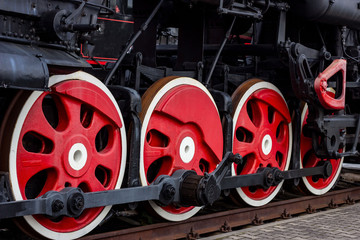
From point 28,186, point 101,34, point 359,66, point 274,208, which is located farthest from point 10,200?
point 101,34

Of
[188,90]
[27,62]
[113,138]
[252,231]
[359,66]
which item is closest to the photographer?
[27,62]

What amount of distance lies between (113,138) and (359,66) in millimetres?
3524

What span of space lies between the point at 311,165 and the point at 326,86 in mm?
1180

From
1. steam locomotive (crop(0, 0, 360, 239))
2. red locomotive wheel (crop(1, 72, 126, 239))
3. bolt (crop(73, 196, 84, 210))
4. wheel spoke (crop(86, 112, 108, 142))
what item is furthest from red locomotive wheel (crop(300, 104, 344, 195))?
bolt (crop(73, 196, 84, 210))

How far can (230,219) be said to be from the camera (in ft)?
17.9

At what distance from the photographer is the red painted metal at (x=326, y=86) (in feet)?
18.8

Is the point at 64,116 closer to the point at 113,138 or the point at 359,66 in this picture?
the point at 113,138

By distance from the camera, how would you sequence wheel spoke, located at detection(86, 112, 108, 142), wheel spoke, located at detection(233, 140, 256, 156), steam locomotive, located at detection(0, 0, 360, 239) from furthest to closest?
wheel spoke, located at detection(233, 140, 256, 156) < wheel spoke, located at detection(86, 112, 108, 142) < steam locomotive, located at detection(0, 0, 360, 239)

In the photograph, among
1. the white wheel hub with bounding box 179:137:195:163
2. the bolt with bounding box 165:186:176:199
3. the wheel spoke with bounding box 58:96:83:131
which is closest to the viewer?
the wheel spoke with bounding box 58:96:83:131

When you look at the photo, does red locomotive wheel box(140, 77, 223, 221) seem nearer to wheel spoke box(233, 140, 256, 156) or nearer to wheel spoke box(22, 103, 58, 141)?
wheel spoke box(233, 140, 256, 156)

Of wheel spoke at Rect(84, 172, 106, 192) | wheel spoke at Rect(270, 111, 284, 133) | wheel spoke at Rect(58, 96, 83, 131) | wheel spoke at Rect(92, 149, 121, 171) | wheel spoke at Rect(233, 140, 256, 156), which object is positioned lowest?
wheel spoke at Rect(84, 172, 106, 192)

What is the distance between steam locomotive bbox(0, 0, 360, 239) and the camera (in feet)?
12.2

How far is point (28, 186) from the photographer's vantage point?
156 inches

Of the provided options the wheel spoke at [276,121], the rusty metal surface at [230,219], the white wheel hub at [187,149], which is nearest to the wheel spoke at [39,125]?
the rusty metal surface at [230,219]
